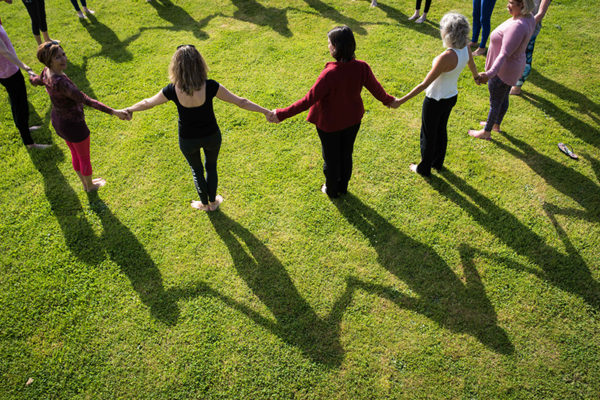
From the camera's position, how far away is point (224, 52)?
879cm

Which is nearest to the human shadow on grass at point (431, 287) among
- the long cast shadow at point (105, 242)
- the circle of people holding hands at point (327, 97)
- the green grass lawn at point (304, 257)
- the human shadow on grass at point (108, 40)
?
the green grass lawn at point (304, 257)

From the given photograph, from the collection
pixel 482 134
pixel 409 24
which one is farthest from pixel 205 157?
pixel 409 24

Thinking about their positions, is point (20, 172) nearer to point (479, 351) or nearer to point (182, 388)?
point (182, 388)

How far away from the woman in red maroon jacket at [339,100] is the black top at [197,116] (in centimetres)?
88

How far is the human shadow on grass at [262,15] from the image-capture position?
378 inches

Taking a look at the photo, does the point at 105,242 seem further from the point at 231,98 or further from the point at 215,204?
the point at 231,98

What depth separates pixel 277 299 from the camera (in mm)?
4660

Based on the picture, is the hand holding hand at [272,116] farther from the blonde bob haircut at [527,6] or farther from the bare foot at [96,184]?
the blonde bob haircut at [527,6]

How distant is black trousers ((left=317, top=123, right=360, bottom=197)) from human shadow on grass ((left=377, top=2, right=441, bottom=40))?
5.55 meters

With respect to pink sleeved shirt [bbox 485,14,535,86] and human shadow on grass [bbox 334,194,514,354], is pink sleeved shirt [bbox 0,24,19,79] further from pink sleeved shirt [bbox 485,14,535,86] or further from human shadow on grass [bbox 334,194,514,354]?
pink sleeved shirt [bbox 485,14,535,86]

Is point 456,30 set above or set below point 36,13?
above

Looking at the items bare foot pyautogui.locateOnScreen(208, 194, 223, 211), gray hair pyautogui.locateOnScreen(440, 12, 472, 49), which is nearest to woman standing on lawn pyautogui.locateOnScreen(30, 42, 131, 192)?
bare foot pyautogui.locateOnScreen(208, 194, 223, 211)

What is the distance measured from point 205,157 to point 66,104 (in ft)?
6.27

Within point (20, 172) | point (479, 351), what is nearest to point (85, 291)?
point (20, 172)
